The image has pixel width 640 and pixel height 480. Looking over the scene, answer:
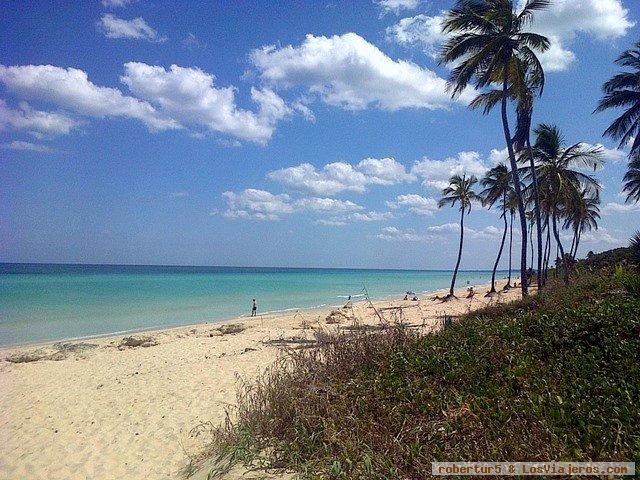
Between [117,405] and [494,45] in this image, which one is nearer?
[117,405]

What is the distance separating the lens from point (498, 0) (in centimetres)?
1553

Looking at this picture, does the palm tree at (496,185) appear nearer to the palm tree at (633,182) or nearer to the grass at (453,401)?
the palm tree at (633,182)

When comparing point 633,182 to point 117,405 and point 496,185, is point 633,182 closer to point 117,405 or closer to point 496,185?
point 496,185

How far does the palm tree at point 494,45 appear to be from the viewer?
15.3m

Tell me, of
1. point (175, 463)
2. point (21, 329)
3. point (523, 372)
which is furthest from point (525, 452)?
point (21, 329)

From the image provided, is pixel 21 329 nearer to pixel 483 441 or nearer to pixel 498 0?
pixel 483 441

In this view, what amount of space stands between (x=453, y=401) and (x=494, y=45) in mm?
14946

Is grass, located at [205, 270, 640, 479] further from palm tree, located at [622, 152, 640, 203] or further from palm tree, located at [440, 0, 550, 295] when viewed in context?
palm tree, located at [622, 152, 640, 203]

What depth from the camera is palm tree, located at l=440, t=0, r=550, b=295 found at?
1526cm

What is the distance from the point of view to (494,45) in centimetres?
1522

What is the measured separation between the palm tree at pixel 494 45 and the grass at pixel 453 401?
38.0 ft

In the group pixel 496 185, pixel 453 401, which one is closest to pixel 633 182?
pixel 496 185

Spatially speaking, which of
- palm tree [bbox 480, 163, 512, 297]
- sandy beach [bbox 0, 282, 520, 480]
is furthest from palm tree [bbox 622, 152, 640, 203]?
sandy beach [bbox 0, 282, 520, 480]

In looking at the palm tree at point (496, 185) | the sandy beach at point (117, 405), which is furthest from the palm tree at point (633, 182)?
the sandy beach at point (117, 405)
